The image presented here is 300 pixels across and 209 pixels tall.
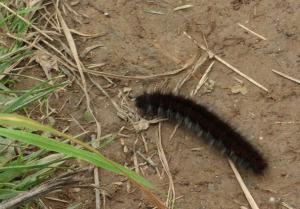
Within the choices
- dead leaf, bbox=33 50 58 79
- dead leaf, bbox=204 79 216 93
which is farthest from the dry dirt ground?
dead leaf, bbox=33 50 58 79

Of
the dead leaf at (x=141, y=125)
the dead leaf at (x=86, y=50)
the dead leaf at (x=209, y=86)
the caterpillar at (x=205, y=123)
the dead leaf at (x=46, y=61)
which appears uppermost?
the dead leaf at (x=86, y=50)

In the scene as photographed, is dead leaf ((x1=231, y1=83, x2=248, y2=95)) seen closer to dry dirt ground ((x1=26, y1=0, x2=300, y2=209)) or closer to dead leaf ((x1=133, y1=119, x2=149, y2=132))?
dry dirt ground ((x1=26, y1=0, x2=300, y2=209))

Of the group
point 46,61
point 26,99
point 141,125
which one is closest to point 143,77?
point 141,125

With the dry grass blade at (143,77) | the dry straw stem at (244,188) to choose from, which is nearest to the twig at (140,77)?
the dry grass blade at (143,77)

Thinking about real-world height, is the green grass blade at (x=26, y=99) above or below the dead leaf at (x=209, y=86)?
above

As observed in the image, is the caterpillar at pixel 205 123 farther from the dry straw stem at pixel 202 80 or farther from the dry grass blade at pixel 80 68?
the dry grass blade at pixel 80 68
